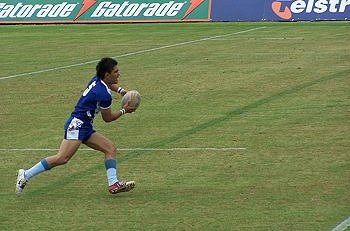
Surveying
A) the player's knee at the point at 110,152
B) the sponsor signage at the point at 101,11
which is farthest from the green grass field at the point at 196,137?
the sponsor signage at the point at 101,11

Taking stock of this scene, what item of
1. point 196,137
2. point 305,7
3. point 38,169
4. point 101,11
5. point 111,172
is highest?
point 101,11

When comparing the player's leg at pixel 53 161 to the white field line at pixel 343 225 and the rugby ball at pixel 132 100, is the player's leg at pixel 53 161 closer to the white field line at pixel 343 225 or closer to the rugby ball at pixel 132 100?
the rugby ball at pixel 132 100

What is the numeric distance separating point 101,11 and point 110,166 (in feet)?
106

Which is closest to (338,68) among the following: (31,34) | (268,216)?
(268,216)

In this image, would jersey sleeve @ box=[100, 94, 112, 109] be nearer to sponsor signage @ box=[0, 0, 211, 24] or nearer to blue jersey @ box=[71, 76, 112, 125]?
blue jersey @ box=[71, 76, 112, 125]

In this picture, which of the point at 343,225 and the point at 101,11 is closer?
the point at 343,225

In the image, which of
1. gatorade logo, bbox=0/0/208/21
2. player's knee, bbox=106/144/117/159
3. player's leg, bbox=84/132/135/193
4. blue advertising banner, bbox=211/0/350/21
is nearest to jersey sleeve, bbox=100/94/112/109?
player's leg, bbox=84/132/135/193

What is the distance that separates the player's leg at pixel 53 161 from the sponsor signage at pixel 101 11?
98.7 ft

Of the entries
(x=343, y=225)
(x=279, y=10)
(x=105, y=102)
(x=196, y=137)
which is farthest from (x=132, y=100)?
(x=279, y=10)

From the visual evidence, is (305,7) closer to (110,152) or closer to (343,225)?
(110,152)

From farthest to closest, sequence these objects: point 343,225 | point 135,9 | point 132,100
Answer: point 135,9 → point 132,100 → point 343,225

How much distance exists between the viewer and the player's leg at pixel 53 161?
522 inches

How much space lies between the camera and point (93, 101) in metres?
13.2

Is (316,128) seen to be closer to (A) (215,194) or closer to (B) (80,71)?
(A) (215,194)
